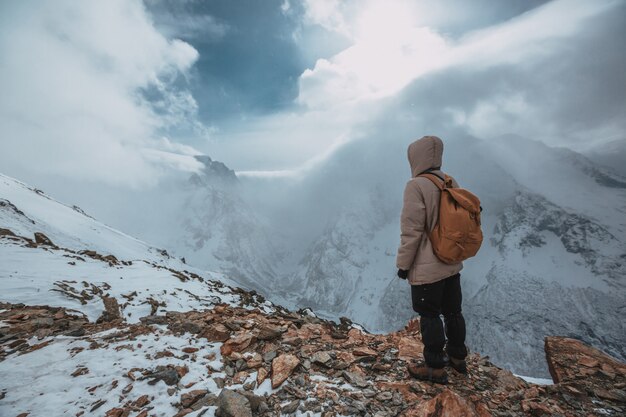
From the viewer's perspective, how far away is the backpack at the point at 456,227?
14.7 feet

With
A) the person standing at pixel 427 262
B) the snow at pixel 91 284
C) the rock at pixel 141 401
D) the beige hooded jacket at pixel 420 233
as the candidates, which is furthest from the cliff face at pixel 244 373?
the beige hooded jacket at pixel 420 233

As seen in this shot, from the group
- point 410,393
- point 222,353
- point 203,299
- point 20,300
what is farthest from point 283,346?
point 20,300

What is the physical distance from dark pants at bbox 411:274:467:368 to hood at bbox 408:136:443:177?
1.99m

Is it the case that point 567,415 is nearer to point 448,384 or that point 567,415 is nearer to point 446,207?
point 448,384

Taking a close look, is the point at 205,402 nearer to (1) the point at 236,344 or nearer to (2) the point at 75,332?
(1) the point at 236,344

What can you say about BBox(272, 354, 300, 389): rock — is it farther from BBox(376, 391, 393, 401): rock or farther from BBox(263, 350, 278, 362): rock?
BBox(376, 391, 393, 401): rock

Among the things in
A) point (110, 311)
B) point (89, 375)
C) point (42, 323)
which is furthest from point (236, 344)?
point (110, 311)

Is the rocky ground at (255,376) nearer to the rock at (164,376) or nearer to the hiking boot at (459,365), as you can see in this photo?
the rock at (164,376)

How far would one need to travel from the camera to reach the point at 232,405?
13.5 ft

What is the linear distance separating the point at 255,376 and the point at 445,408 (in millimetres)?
3068

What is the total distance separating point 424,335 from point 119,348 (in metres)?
6.06

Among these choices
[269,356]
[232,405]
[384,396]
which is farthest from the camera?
[269,356]

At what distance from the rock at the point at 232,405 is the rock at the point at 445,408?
2.26 m

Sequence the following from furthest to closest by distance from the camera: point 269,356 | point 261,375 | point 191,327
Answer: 1. point 191,327
2. point 269,356
3. point 261,375
